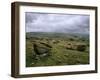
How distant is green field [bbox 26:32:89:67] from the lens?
2.07 meters

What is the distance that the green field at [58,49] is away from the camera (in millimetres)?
2070

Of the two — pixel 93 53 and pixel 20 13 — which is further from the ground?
pixel 20 13

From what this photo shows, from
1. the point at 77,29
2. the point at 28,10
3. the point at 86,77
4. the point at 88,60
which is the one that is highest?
the point at 28,10

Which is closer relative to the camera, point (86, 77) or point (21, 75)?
point (21, 75)

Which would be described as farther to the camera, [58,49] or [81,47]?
[81,47]

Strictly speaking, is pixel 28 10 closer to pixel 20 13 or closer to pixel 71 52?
pixel 20 13

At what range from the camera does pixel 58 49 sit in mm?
2170

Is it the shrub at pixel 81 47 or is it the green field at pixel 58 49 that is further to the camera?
the shrub at pixel 81 47

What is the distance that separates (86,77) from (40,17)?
2.37 feet

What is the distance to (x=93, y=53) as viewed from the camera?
2318mm

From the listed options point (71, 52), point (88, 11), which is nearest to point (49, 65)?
point (71, 52)

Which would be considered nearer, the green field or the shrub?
the green field

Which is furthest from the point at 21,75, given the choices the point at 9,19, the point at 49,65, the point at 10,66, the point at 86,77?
the point at 86,77

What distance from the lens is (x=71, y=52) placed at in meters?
2.22
